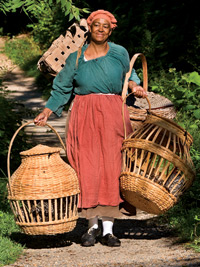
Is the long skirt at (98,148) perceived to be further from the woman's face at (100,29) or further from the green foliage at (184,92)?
the green foliage at (184,92)

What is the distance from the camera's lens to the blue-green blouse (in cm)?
491

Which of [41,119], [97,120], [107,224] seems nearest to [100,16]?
[97,120]

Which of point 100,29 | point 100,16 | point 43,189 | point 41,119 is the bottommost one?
point 43,189

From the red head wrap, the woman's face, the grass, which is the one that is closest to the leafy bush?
the grass

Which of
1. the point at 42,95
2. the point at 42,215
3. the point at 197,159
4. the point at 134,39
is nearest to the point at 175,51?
the point at 134,39

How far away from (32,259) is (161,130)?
1.51 m

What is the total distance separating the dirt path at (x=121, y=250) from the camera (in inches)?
175

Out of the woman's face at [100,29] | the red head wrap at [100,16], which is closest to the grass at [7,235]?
the woman's face at [100,29]

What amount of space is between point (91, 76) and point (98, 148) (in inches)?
24.1

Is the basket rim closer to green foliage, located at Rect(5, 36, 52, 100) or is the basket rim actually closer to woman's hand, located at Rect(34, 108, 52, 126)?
woman's hand, located at Rect(34, 108, 52, 126)

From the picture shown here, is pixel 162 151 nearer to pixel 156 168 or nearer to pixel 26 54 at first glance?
pixel 156 168

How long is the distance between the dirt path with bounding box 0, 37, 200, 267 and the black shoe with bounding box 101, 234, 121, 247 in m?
0.05

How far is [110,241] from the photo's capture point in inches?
197

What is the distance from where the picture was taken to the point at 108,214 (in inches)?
197
